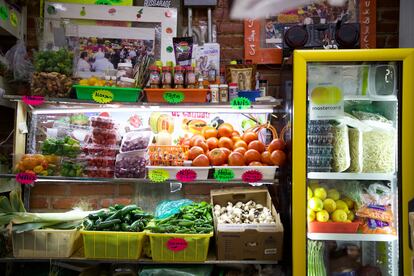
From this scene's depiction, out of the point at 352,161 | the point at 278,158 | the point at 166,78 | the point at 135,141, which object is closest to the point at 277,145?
the point at 278,158

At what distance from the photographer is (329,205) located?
2.49m

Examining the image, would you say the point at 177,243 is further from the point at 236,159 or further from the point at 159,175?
the point at 236,159

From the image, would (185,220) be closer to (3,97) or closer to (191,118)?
(191,118)

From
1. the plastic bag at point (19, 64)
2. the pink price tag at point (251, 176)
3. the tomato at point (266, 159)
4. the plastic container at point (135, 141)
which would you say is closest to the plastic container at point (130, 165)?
the plastic container at point (135, 141)

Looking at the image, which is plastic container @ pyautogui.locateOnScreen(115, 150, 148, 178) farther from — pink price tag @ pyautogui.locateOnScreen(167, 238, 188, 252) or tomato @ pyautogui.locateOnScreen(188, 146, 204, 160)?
pink price tag @ pyautogui.locateOnScreen(167, 238, 188, 252)

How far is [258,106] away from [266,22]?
89cm

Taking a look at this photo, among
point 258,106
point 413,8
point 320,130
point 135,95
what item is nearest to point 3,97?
point 135,95

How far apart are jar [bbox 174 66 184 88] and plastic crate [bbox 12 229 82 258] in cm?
122

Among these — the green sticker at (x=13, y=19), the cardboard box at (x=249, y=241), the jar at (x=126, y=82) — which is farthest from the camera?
the green sticker at (x=13, y=19)

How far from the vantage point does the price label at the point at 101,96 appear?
8.42 feet

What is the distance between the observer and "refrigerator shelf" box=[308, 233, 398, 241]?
92.7 inches

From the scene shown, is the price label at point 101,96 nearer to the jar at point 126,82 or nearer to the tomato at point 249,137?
the jar at point 126,82

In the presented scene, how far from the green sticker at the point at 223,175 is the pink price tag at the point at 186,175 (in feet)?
0.51

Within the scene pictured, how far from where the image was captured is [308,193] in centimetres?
252
